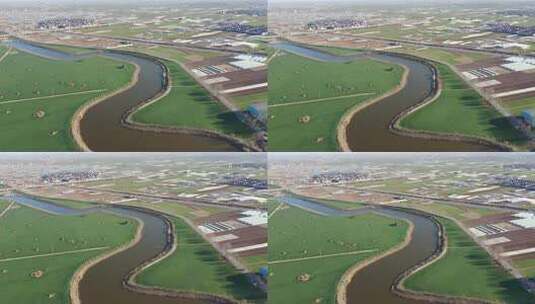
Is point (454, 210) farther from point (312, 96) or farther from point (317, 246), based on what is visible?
point (312, 96)

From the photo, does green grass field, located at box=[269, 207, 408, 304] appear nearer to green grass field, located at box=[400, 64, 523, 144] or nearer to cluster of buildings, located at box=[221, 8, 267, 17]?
green grass field, located at box=[400, 64, 523, 144]

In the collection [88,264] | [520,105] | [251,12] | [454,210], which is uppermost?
[251,12]

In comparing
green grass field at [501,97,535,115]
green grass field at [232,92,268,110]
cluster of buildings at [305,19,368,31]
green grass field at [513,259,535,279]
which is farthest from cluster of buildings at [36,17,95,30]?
green grass field at [513,259,535,279]

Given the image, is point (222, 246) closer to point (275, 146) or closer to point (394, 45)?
point (275, 146)

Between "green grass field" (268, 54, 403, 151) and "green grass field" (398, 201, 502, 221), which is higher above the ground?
"green grass field" (268, 54, 403, 151)

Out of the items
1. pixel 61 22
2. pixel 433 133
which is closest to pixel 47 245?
pixel 61 22

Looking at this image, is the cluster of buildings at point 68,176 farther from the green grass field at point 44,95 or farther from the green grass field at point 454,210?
the green grass field at point 454,210
